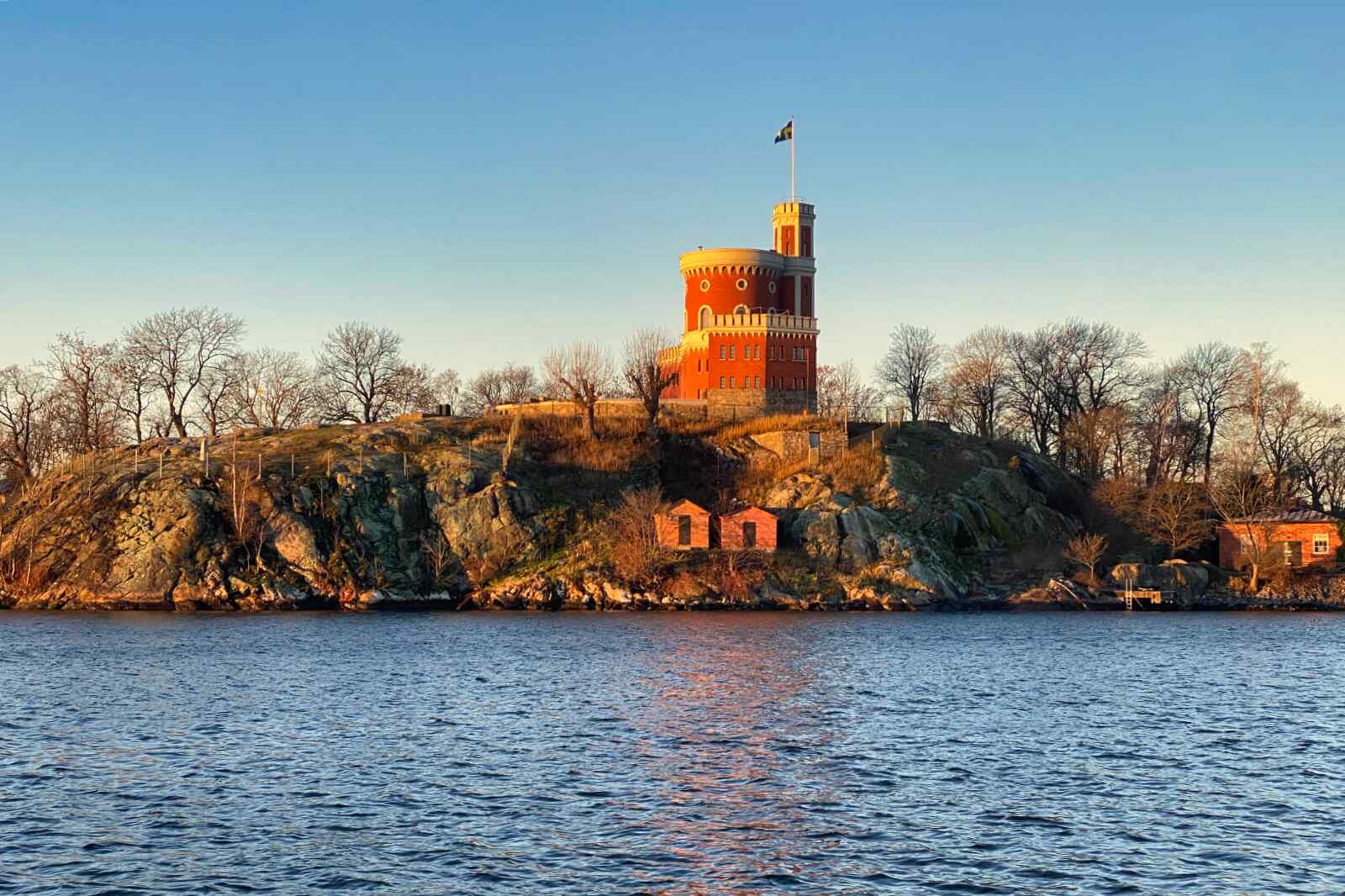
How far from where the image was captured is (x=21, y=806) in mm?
33031

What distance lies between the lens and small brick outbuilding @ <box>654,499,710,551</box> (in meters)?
101

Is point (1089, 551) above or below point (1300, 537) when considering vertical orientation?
below

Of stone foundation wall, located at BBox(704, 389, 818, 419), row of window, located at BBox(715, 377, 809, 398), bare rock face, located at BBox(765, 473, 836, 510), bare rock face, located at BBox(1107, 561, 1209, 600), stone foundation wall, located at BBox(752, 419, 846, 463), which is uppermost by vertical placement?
row of window, located at BBox(715, 377, 809, 398)

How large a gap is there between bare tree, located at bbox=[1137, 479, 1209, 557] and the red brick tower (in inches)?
1351

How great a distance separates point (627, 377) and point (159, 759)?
84350 mm

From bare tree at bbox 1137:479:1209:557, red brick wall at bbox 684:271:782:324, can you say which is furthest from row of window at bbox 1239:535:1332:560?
red brick wall at bbox 684:271:782:324

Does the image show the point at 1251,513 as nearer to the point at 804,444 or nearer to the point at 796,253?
the point at 804,444

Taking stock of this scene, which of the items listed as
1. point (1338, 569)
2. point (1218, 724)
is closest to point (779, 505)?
point (1338, 569)

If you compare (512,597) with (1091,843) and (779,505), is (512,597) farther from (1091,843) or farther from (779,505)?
(1091,843)

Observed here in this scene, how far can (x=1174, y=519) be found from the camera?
342 feet

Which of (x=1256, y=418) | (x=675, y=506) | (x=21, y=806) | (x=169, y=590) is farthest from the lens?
(x=1256, y=418)

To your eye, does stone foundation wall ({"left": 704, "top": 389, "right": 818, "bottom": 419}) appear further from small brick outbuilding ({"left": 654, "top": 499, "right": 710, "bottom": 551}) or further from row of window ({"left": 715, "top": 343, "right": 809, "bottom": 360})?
small brick outbuilding ({"left": 654, "top": 499, "right": 710, "bottom": 551})

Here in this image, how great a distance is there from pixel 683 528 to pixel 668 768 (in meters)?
62.8

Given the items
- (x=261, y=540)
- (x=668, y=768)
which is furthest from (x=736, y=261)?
(x=668, y=768)
